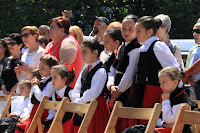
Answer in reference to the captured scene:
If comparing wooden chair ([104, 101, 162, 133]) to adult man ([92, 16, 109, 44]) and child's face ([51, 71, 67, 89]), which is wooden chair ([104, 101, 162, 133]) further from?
adult man ([92, 16, 109, 44])

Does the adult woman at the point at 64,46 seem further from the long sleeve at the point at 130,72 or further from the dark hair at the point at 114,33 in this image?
the long sleeve at the point at 130,72

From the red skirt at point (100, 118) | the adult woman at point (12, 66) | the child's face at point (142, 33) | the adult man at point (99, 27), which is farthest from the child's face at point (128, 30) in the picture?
the adult woman at point (12, 66)

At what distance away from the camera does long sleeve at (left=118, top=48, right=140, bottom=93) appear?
5031 millimetres

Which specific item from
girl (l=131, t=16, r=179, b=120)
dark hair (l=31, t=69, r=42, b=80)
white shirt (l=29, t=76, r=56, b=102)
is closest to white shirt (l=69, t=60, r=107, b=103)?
girl (l=131, t=16, r=179, b=120)

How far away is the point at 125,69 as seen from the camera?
16.8 ft

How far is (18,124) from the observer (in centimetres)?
603

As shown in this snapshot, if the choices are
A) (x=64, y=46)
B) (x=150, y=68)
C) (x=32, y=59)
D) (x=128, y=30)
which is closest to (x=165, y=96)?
(x=150, y=68)

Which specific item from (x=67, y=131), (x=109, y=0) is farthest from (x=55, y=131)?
(x=109, y=0)

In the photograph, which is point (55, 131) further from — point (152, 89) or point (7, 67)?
point (7, 67)

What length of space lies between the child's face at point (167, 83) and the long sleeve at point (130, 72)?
25.6 inches

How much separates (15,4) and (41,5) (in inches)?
58.5

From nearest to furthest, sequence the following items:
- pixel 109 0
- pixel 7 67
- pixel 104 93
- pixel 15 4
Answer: pixel 104 93, pixel 7 67, pixel 15 4, pixel 109 0

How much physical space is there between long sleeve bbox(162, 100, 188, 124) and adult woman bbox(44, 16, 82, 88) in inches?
76.7

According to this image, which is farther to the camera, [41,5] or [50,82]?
[41,5]
